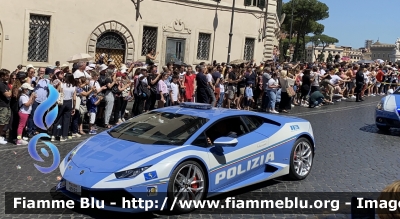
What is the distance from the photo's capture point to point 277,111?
17.9 metres

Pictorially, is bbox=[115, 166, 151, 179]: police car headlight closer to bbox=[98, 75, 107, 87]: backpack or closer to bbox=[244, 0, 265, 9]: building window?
bbox=[98, 75, 107, 87]: backpack

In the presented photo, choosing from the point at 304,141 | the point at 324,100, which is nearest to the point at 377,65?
the point at 324,100

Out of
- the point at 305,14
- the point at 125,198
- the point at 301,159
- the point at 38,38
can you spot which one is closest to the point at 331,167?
the point at 301,159

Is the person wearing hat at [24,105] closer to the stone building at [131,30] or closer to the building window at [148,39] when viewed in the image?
the stone building at [131,30]

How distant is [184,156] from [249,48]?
24.3 m

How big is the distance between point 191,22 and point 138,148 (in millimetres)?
20933

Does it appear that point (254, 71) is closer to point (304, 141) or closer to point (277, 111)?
point (277, 111)

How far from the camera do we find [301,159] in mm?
8234

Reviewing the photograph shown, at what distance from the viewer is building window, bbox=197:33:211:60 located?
90.0 feet

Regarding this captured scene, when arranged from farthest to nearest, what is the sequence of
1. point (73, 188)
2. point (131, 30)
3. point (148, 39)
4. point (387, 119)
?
point (148, 39) < point (131, 30) < point (387, 119) < point (73, 188)

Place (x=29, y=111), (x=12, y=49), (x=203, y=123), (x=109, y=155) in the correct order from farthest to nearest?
1. (x=12, y=49)
2. (x=29, y=111)
3. (x=203, y=123)
4. (x=109, y=155)

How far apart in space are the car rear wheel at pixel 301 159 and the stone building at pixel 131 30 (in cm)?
1560

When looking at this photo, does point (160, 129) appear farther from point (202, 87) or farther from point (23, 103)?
point (202, 87)

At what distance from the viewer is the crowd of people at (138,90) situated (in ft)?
34.6
